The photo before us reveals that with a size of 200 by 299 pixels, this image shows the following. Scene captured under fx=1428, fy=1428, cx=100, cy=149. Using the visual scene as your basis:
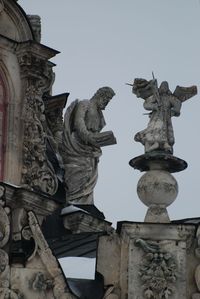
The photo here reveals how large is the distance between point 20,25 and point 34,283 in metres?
5.58

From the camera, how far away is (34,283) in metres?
21.3

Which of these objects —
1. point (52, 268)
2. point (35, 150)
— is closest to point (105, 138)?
point (35, 150)

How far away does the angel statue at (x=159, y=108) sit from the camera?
2272cm

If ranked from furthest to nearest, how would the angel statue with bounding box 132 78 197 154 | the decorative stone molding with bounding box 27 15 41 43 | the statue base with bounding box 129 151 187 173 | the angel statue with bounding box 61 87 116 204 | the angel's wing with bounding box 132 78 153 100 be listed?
the angel statue with bounding box 61 87 116 204 < the decorative stone molding with bounding box 27 15 41 43 < the angel's wing with bounding box 132 78 153 100 < the angel statue with bounding box 132 78 197 154 < the statue base with bounding box 129 151 187 173

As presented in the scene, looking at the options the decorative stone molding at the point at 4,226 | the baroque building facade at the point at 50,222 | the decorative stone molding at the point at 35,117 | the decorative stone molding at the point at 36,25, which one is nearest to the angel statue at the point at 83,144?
the baroque building facade at the point at 50,222

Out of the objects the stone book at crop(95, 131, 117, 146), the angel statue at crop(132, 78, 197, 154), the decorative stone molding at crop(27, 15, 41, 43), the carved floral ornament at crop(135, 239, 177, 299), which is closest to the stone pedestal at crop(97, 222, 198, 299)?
the carved floral ornament at crop(135, 239, 177, 299)

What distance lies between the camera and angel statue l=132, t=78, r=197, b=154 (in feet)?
74.5

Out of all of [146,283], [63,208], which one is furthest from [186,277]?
[63,208]

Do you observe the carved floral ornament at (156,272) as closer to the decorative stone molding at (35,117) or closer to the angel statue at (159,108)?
the angel statue at (159,108)

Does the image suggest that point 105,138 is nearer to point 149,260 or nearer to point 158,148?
point 158,148

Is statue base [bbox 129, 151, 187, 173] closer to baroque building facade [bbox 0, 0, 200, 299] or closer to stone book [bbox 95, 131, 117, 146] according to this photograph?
baroque building facade [bbox 0, 0, 200, 299]

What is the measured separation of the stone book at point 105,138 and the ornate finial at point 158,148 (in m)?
3.29

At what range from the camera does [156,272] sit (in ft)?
71.5

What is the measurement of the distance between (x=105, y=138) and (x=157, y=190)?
447 centimetres
